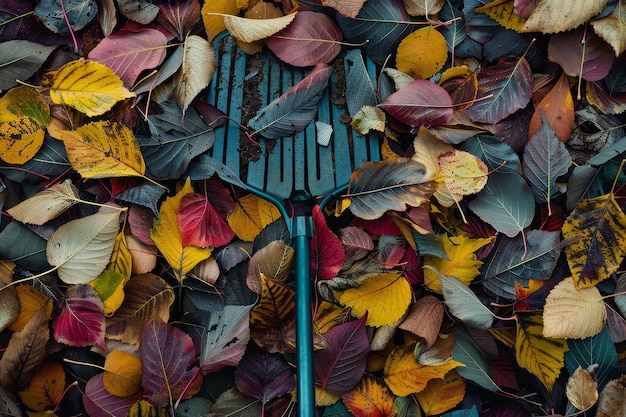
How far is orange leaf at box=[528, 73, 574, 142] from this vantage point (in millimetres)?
976

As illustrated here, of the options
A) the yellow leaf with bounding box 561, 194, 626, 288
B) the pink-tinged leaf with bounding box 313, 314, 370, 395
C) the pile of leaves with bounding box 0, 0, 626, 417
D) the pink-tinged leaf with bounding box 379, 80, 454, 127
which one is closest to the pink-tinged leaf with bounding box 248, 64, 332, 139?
the pile of leaves with bounding box 0, 0, 626, 417

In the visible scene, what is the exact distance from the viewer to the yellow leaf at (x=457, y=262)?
932 mm

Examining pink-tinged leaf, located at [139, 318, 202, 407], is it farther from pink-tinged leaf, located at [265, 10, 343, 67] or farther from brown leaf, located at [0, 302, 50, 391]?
pink-tinged leaf, located at [265, 10, 343, 67]

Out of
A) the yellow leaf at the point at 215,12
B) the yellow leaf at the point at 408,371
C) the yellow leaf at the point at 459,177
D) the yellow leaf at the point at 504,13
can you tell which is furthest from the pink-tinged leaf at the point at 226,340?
the yellow leaf at the point at 504,13

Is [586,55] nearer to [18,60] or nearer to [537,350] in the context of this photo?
[537,350]

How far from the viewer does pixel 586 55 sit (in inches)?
38.2

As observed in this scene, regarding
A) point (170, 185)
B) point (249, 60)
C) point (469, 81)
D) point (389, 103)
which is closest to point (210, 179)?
point (170, 185)

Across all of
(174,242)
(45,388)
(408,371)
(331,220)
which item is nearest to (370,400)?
A: (408,371)

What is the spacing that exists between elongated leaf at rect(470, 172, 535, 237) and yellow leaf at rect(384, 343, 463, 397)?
23cm

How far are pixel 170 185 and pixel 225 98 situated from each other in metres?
0.17

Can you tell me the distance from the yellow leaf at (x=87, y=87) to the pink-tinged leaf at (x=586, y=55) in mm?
699

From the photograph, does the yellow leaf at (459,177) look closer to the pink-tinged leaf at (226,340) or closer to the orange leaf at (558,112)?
the orange leaf at (558,112)

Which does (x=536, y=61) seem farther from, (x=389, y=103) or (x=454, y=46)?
(x=389, y=103)

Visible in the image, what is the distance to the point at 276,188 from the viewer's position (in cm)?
94
